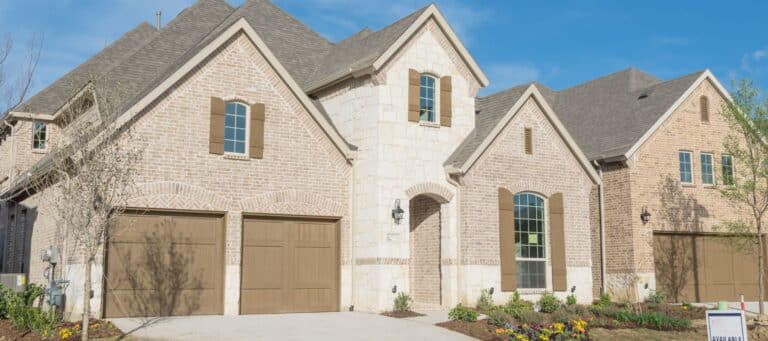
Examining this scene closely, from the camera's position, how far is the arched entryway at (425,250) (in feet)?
72.6

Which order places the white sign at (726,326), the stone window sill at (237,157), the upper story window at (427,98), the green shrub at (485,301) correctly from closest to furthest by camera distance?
1. the white sign at (726,326)
2. the stone window sill at (237,157)
3. the green shrub at (485,301)
4. the upper story window at (427,98)

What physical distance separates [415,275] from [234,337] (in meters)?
8.96

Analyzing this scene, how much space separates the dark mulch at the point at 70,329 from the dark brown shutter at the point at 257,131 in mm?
5463

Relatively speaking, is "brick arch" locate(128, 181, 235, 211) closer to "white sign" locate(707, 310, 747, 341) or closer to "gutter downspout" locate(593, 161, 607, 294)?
"white sign" locate(707, 310, 747, 341)

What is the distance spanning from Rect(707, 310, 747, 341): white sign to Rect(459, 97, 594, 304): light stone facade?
8.14 meters

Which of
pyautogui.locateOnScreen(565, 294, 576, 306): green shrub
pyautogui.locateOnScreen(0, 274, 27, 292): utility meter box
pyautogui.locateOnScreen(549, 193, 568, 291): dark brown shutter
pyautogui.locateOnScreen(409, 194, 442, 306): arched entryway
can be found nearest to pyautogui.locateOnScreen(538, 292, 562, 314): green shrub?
pyautogui.locateOnScreen(565, 294, 576, 306): green shrub

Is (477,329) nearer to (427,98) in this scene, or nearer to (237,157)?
(237,157)

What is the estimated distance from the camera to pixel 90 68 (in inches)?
1000

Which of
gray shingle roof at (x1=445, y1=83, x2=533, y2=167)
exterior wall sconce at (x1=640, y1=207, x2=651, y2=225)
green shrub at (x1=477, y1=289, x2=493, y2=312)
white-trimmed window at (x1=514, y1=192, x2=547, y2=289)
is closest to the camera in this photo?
green shrub at (x1=477, y1=289, x2=493, y2=312)

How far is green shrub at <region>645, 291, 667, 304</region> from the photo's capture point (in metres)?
22.7

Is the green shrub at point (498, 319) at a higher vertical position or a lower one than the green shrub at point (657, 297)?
lower

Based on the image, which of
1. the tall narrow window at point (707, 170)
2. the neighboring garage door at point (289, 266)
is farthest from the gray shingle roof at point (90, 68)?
the tall narrow window at point (707, 170)

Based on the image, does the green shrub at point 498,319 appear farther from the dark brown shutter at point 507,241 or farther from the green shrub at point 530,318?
the dark brown shutter at point 507,241

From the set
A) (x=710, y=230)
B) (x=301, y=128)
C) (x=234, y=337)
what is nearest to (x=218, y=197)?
(x=301, y=128)
